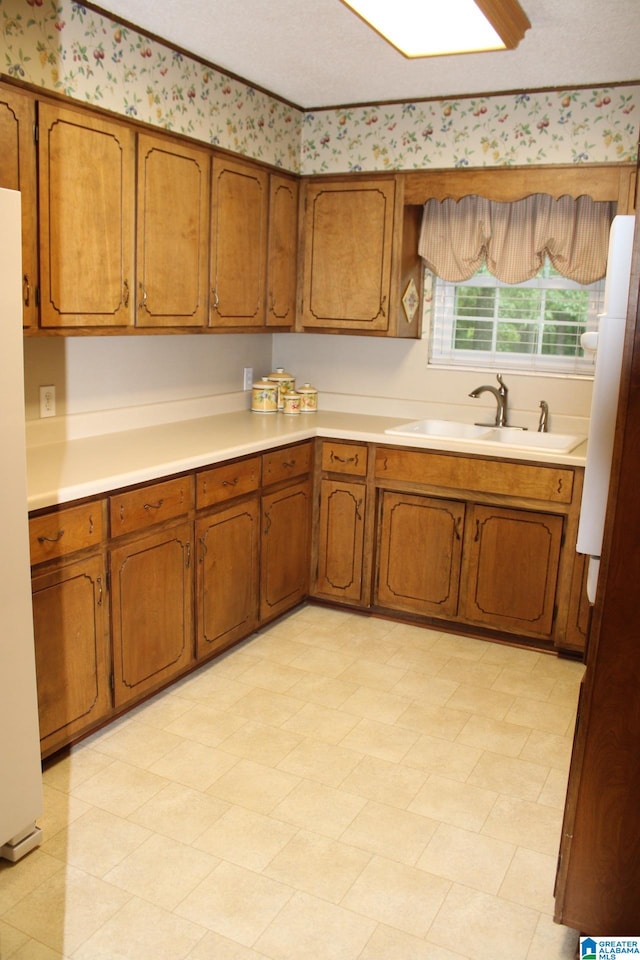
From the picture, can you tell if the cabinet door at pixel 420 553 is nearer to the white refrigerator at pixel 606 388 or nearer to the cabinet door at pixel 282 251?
the cabinet door at pixel 282 251

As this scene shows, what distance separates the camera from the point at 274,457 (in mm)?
3572

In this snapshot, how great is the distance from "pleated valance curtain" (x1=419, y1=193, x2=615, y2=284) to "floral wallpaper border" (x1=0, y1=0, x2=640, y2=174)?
0.79 ft

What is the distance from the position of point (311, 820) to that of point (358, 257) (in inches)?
103

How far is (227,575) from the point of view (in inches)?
132

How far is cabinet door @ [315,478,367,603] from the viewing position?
153 inches

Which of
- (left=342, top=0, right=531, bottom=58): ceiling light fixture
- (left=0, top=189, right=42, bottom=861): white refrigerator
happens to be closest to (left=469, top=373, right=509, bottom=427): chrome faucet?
(left=342, top=0, right=531, bottom=58): ceiling light fixture

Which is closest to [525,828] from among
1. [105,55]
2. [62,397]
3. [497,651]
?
[497,651]

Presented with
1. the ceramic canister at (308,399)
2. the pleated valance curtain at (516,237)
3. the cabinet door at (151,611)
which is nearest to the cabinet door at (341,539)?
the ceramic canister at (308,399)

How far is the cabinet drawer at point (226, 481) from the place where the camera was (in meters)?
3.12

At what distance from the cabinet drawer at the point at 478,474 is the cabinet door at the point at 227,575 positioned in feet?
2.26

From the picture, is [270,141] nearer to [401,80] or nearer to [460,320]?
[401,80]

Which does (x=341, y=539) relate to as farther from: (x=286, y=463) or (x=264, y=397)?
(x=264, y=397)

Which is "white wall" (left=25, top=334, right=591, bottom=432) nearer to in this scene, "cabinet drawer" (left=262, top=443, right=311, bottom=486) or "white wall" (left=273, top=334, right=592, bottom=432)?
"white wall" (left=273, top=334, right=592, bottom=432)

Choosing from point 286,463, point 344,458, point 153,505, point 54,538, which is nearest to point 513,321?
point 344,458
